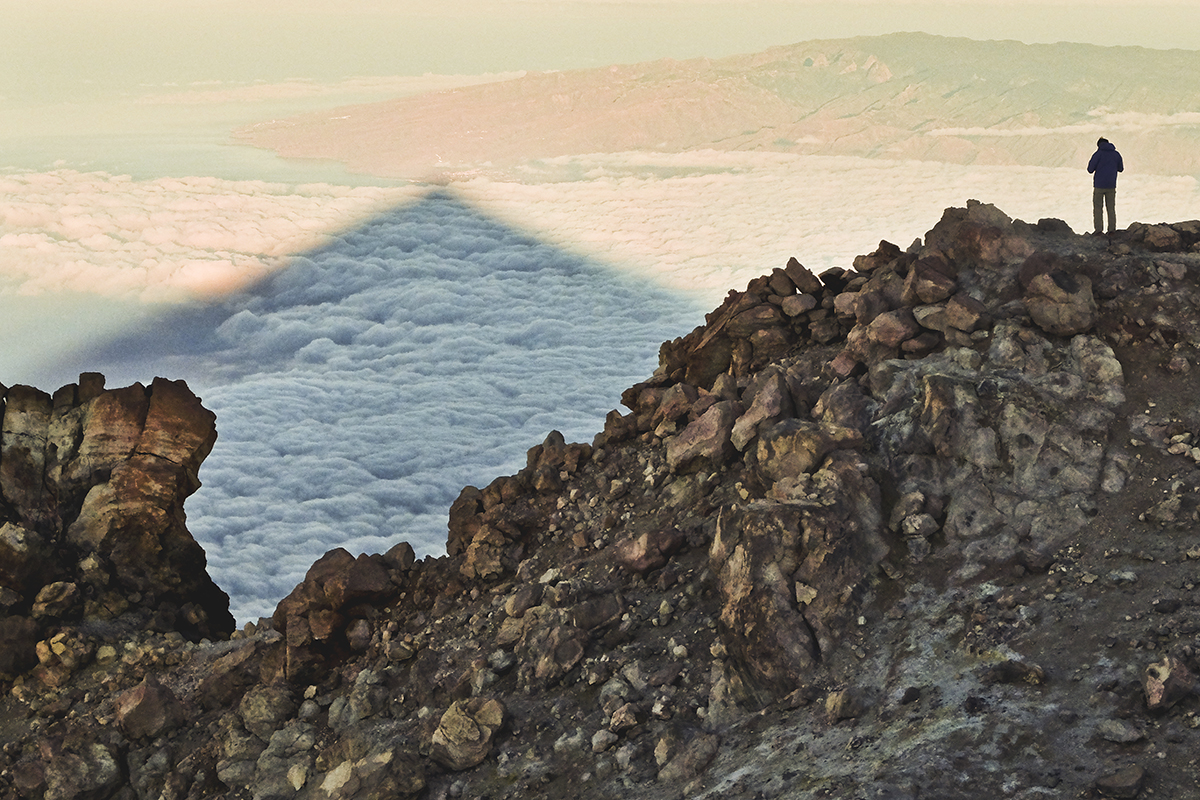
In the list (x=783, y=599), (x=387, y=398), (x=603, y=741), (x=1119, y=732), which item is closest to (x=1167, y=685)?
(x=1119, y=732)

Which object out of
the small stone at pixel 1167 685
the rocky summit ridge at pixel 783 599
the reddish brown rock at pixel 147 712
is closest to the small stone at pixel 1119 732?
the rocky summit ridge at pixel 783 599

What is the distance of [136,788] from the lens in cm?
1708

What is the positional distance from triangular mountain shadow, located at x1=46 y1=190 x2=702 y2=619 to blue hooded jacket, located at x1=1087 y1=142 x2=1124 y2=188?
6756 centimetres

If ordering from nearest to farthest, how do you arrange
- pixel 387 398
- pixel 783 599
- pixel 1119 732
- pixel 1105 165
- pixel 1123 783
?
pixel 1123 783
pixel 1119 732
pixel 783 599
pixel 1105 165
pixel 387 398

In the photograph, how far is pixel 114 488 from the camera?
22047 millimetres

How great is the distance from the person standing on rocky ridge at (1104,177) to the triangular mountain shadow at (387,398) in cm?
6734

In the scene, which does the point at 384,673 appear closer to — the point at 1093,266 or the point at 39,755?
the point at 39,755

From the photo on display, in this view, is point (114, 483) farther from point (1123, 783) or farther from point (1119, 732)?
point (1123, 783)

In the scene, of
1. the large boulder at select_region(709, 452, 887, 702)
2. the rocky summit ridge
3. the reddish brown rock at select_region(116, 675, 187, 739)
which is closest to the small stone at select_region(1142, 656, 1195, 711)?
the rocky summit ridge

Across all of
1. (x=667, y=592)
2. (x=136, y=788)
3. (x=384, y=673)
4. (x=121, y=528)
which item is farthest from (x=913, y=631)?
(x=121, y=528)

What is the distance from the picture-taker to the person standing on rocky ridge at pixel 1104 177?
1959cm

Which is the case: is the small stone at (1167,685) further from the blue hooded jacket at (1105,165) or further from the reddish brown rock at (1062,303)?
the blue hooded jacket at (1105,165)

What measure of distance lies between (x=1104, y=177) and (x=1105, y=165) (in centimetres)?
22

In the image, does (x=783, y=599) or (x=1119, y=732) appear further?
(x=783, y=599)
